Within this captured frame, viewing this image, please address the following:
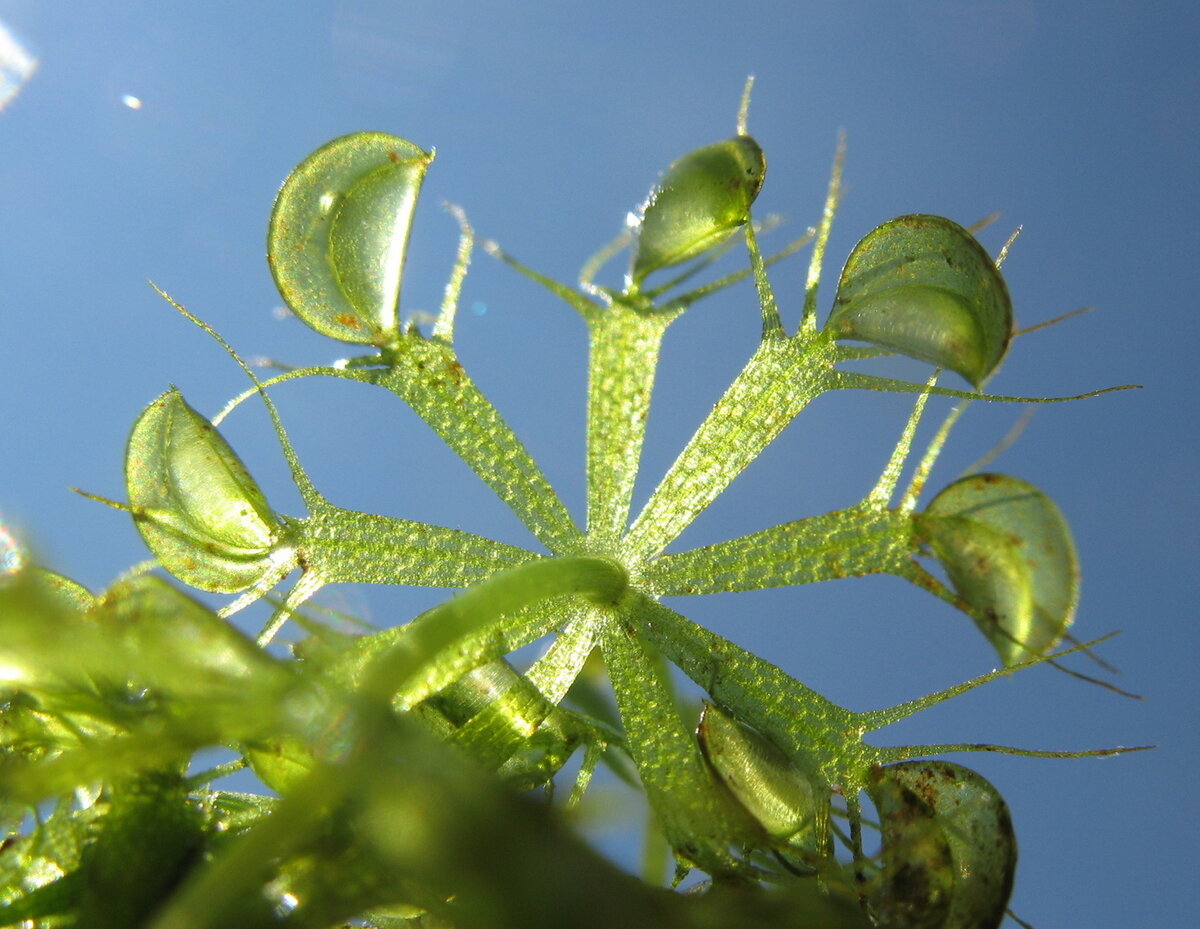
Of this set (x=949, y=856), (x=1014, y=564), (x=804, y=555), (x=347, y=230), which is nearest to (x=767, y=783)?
(x=949, y=856)

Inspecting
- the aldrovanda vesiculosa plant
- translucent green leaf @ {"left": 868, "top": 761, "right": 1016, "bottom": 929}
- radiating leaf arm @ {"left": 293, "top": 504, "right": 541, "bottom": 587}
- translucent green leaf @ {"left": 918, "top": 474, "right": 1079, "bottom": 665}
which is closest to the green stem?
the aldrovanda vesiculosa plant

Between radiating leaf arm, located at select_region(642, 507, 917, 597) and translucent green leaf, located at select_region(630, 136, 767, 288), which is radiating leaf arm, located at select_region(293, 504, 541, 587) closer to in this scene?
radiating leaf arm, located at select_region(642, 507, 917, 597)

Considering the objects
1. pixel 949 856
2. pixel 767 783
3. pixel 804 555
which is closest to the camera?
pixel 949 856

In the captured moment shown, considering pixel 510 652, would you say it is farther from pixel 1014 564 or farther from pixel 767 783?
pixel 1014 564

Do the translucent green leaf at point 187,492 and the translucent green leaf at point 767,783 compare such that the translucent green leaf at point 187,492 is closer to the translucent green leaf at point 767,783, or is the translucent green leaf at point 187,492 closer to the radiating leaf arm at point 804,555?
the radiating leaf arm at point 804,555

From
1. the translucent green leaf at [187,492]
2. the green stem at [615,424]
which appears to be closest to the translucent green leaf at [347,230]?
the translucent green leaf at [187,492]
